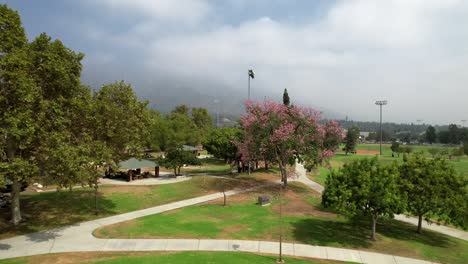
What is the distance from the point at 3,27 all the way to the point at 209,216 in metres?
20.4

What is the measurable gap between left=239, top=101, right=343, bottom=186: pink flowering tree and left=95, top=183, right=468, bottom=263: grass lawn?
7.97 metres

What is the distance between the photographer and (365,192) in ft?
76.9

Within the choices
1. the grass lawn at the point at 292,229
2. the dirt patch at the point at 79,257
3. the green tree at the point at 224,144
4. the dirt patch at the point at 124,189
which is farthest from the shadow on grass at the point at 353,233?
the green tree at the point at 224,144

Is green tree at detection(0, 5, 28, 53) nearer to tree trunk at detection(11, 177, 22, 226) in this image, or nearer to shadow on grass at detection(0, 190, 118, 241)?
tree trunk at detection(11, 177, 22, 226)

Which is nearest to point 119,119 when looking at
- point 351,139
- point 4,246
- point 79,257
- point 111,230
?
point 111,230

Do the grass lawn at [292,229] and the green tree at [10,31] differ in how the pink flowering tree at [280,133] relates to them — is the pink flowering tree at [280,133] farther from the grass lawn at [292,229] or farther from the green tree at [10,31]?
the green tree at [10,31]

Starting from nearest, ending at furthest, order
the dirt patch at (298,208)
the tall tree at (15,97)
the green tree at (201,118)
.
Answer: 1. the tall tree at (15,97)
2. the dirt patch at (298,208)
3. the green tree at (201,118)

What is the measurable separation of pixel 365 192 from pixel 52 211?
84.6 ft

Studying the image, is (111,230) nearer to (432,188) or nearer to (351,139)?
(432,188)

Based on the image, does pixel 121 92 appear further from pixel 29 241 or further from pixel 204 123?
pixel 204 123

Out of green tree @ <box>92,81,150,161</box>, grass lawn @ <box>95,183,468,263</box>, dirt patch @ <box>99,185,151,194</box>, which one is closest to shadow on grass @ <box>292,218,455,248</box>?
grass lawn @ <box>95,183,468,263</box>

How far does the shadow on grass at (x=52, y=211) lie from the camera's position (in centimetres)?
2476

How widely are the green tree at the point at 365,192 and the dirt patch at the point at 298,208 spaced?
6.43 m

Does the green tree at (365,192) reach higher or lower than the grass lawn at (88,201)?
higher
